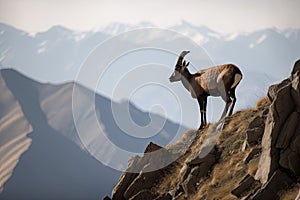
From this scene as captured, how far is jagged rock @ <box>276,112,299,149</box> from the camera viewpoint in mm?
24500

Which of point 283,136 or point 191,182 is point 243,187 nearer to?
point 283,136

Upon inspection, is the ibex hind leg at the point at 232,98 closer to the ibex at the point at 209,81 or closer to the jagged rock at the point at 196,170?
the ibex at the point at 209,81

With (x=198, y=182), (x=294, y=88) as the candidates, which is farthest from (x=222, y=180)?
(x=294, y=88)

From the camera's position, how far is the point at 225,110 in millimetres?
34375

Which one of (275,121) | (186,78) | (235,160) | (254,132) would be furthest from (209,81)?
(275,121)

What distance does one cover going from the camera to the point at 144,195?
3066 cm

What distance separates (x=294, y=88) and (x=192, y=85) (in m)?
11.2

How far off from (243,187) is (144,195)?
23.9ft

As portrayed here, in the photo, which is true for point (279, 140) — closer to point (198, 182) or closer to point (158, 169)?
point (198, 182)

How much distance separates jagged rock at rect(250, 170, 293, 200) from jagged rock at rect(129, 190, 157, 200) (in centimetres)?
889

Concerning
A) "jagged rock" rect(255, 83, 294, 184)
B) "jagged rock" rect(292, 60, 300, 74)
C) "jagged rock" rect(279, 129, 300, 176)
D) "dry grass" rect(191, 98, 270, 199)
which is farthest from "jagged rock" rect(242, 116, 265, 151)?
"jagged rock" rect(279, 129, 300, 176)

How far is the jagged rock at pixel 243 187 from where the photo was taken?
2516cm

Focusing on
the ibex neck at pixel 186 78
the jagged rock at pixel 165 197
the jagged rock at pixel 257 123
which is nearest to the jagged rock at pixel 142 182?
the jagged rock at pixel 165 197

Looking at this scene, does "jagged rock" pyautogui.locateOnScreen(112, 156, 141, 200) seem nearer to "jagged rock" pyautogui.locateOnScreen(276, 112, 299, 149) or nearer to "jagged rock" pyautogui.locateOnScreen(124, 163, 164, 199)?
"jagged rock" pyautogui.locateOnScreen(124, 163, 164, 199)
